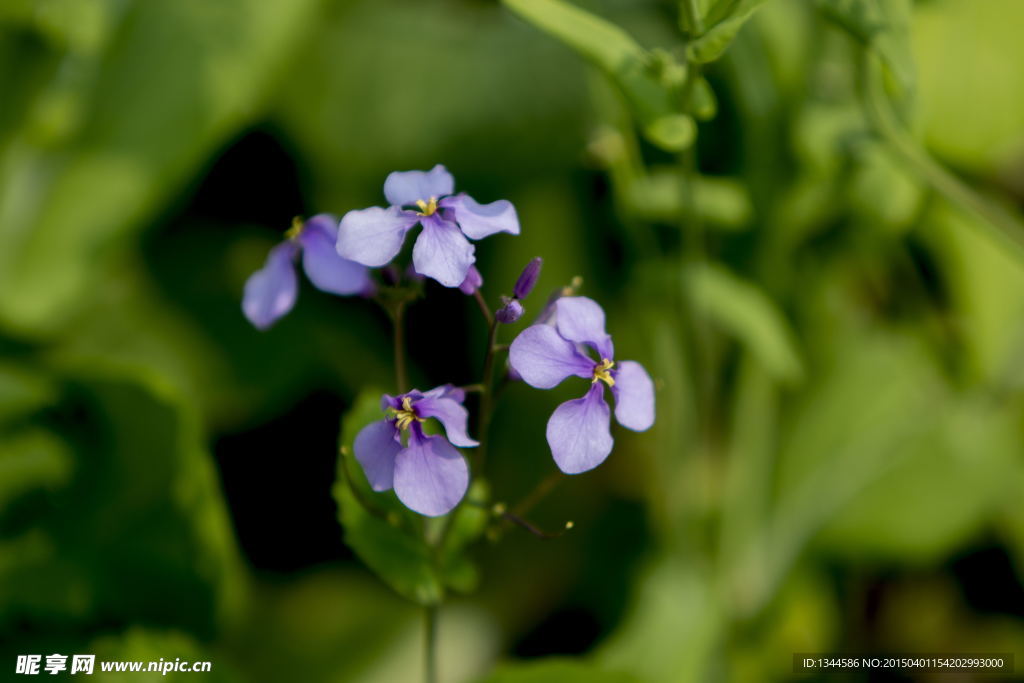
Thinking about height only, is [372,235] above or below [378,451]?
above

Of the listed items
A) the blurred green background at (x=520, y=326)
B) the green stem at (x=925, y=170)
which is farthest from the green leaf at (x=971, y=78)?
the green stem at (x=925, y=170)

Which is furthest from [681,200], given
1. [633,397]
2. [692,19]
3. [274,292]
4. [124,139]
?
[124,139]

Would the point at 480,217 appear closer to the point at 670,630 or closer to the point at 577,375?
the point at 577,375

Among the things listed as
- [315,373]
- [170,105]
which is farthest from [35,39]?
[315,373]

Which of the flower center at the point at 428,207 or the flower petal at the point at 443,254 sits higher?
the flower center at the point at 428,207

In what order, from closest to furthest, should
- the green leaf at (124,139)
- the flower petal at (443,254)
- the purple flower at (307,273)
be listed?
the flower petal at (443,254) < the purple flower at (307,273) < the green leaf at (124,139)

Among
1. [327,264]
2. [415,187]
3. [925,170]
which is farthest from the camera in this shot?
[925,170]

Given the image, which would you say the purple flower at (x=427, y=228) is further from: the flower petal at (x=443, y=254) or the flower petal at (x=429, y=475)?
the flower petal at (x=429, y=475)

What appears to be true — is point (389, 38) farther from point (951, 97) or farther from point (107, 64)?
point (951, 97)
